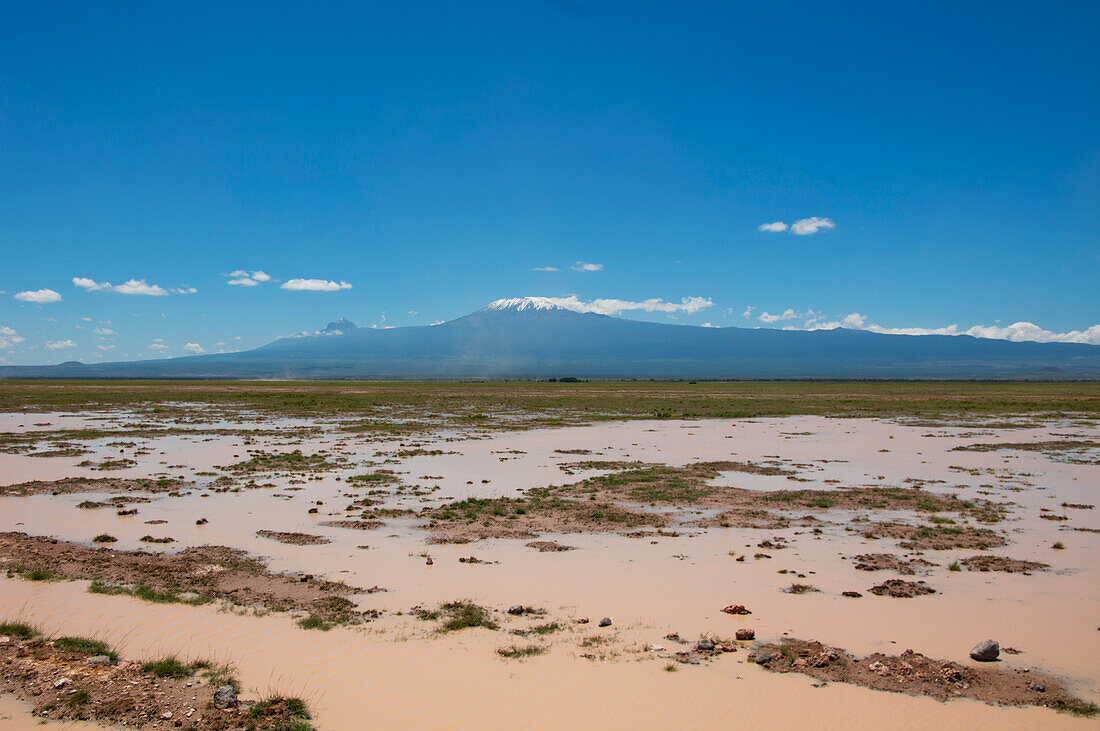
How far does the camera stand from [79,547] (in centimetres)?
1305

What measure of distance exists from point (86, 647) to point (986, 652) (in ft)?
36.6

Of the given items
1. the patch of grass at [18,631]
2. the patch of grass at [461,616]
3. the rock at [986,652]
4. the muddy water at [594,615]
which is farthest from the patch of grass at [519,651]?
the patch of grass at [18,631]

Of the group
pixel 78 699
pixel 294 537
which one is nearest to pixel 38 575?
pixel 294 537

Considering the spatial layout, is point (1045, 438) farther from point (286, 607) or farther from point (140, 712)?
point (140, 712)

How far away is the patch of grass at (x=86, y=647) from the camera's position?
26.2 feet

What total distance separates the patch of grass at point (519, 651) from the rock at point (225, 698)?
3.05 meters

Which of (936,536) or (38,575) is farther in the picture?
(936,536)

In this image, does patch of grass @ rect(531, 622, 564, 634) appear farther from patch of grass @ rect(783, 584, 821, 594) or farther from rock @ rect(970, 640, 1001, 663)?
rock @ rect(970, 640, 1001, 663)

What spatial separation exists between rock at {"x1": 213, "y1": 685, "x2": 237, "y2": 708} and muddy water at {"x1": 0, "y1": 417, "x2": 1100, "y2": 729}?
54 centimetres

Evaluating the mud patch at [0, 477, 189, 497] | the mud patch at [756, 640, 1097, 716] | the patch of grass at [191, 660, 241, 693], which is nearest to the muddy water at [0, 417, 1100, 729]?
the patch of grass at [191, 660, 241, 693]

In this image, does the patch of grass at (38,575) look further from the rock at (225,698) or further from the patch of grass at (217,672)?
the rock at (225,698)

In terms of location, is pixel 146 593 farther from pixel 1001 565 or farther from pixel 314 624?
pixel 1001 565

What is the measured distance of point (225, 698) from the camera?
6938 mm

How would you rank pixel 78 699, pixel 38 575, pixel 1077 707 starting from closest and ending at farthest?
pixel 78 699
pixel 1077 707
pixel 38 575
